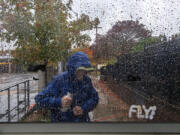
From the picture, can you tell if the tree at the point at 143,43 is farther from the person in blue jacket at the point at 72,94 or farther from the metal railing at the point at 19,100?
the metal railing at the point at 19,100

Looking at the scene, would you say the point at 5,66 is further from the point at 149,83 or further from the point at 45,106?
the point at 149,83

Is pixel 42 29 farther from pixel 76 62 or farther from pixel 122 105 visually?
pixel 122 105

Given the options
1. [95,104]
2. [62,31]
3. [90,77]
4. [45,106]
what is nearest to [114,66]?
[90,77]

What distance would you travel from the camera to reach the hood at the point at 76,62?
270cm

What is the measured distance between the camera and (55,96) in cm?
276

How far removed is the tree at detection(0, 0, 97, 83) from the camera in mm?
2836

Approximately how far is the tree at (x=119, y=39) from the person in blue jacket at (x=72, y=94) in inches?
12.3

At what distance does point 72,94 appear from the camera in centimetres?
284

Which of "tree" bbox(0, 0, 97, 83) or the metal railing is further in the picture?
the metal railing

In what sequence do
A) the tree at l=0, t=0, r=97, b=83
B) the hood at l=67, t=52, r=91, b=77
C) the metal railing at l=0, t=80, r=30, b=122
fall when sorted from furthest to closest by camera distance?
the metal railing at l=0, t=80, r=30, b=122, the tree at l=0, t=0, r=97, b=83, the hood at l=67, t=52, r=91, b=77

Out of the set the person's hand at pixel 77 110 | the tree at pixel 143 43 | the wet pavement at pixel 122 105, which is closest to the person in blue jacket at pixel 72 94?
the person's hand at pixel 77 110

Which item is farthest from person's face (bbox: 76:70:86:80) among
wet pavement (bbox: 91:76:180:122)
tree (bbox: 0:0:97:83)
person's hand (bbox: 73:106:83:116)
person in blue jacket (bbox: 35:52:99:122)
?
person's hand (bbox: 73:106:83:116)

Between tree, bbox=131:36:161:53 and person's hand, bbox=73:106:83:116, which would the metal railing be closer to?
person's hand, bbox=73:106:83:116

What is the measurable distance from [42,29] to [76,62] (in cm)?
77
